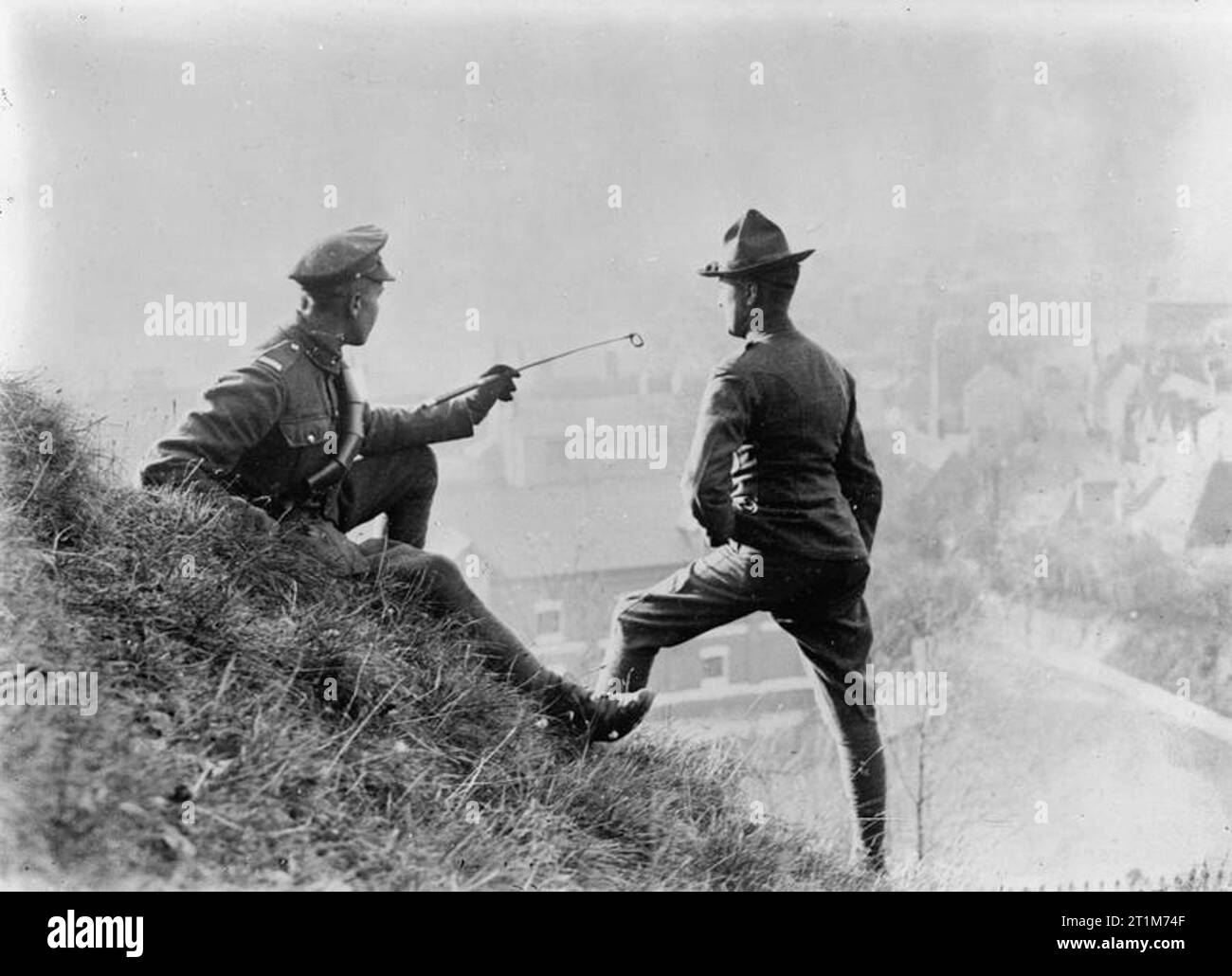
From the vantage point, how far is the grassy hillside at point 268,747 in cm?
410

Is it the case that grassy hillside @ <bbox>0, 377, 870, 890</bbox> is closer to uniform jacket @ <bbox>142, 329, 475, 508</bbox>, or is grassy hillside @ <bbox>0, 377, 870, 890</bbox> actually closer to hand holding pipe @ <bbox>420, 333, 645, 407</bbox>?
uniform jacket @ <bbox>142, 329, 475, 508</bbox>

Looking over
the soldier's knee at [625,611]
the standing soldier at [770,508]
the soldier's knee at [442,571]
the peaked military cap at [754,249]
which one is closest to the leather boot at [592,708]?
the standing soldier at [770,508]

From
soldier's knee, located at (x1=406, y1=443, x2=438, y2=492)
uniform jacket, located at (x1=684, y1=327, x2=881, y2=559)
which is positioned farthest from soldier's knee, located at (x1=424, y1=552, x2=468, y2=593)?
uniform jacket, located at (x1=684, y1=327, x2=881, y2=559)

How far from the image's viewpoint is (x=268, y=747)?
4.26m

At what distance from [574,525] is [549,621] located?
47 cm

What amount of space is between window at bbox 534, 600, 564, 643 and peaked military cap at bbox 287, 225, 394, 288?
1831 mm

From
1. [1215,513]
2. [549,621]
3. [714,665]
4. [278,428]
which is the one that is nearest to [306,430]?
[278,428]

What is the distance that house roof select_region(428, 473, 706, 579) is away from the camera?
593 centimetres

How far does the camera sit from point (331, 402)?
5.14 m

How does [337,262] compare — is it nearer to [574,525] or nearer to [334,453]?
[334,453]

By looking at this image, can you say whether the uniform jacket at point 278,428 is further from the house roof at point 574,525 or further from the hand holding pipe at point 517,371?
the house roof at point 574,525

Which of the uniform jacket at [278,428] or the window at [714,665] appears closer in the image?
the uniform jacket at [278,428]

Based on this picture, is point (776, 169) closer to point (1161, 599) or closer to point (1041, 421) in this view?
point (1041, 421)

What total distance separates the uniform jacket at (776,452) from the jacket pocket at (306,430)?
53.1 inches
